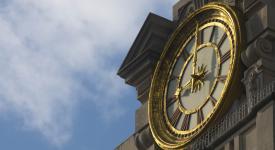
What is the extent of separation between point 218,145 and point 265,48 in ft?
7.99

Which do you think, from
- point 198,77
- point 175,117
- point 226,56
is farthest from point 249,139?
point 175,117

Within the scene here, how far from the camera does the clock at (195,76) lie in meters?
33.9

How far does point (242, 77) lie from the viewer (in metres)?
33.4

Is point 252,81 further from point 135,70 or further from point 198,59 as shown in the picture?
point 135,70

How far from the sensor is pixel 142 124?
36781mm

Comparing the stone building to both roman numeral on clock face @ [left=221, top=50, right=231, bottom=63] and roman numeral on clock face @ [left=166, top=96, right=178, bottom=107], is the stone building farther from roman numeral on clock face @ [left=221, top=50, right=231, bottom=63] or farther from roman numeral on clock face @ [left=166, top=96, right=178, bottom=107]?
roman numeral on clock face @ [left=166, top=96, right=178, bottom=107]

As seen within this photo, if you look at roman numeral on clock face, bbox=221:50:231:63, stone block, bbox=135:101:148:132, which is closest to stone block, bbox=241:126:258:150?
roman numeral on clock face, bbox=221:50:231:63

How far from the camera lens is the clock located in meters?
33.9

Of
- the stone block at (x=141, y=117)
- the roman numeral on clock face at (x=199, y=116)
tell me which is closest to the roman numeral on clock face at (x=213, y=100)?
the roman numeral on clock face at (x=199, y=116)

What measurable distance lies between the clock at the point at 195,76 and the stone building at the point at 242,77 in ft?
0.90

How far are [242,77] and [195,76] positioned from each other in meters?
2.00

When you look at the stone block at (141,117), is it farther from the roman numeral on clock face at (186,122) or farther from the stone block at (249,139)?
the stone block at (249,139)

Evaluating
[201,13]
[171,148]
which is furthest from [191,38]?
[171,148]

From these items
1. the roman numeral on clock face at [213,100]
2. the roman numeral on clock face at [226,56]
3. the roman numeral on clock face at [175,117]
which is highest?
the roman numeral on clock face at [175,117]
